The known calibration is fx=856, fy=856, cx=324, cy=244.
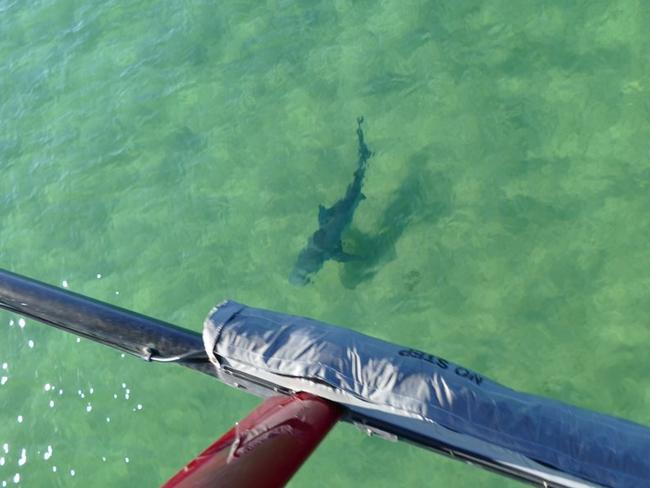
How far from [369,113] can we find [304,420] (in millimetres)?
5467

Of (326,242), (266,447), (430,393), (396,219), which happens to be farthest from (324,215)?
(266,447)

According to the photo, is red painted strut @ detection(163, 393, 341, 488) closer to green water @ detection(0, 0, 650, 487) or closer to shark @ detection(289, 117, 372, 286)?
green water @ detection(0, 0, 650, 487)

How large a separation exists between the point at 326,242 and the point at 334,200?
543 mm

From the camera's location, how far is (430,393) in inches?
119

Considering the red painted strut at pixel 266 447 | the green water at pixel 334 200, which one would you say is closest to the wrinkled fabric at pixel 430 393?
the red painted strut at pixel 266 447

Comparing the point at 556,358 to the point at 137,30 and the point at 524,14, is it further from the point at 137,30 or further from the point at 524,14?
the point at 137,30

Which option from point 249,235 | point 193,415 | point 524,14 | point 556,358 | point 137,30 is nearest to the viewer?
point 556,358

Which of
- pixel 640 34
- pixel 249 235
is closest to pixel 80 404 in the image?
pixel 249 235

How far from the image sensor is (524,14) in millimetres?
8211

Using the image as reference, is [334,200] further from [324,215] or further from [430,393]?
[430,393]

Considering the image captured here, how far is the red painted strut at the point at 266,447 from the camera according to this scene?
244 centimetres

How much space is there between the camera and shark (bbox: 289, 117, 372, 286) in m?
7.13

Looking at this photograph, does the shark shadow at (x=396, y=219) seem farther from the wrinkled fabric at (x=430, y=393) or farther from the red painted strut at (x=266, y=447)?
the red painted strut at (x=266, y=447)

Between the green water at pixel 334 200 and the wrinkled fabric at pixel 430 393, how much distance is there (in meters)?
3.11
